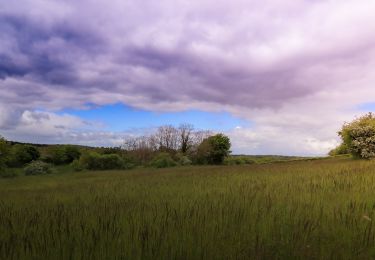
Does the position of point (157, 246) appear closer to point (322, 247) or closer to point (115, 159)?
point (322, 247)

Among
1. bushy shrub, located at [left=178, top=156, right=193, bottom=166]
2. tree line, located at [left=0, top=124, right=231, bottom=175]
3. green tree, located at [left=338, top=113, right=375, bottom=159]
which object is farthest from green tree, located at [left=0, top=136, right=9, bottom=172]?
green tree, located at [left=338, top=113, right=375, bottom=159]

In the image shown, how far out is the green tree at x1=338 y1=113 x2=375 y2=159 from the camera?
30.9 meters

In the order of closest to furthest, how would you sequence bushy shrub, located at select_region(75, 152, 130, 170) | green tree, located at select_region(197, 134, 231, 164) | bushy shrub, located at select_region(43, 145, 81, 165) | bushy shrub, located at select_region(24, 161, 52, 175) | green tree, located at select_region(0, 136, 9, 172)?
green tree, located at select_region(0, 136, 9, 172) → bushy shrub, located at select_region(24, 161, 52, 175) → bushy shrub, located at select_region(75, 152, 130, 170) → bushy shrub, located at select_region(43, 145, 81, 165) → green tree, located at select_region(197, 134, 231, 164)

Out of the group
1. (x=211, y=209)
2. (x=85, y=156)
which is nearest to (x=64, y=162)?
(x=85, y=156)

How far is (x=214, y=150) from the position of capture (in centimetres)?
5962

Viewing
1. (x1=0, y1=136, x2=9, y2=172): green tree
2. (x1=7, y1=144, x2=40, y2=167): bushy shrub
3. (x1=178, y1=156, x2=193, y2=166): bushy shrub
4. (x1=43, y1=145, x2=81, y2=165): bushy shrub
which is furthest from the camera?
(x1=43, y1=145, x2=81, y2=165): bushy shrub

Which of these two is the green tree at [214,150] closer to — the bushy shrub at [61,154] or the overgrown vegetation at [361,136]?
the bushy shrub at [61,154]

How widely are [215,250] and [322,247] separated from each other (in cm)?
120

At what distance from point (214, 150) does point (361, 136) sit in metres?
29.7

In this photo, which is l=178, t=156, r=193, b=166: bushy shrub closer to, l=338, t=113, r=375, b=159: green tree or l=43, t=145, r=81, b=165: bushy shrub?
l=43, t=145, r=81, b=165: bushy shrub

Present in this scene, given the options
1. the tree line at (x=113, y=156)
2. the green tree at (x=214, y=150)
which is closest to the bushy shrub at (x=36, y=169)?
the tree line at (x=113, y=156)

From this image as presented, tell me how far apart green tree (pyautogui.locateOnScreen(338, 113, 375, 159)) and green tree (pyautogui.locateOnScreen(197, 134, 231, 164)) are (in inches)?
1092

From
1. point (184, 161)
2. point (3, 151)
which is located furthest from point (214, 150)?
point (3, 151)

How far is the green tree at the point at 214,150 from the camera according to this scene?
59.1 meters
